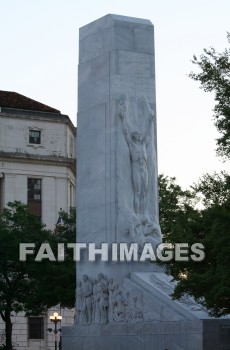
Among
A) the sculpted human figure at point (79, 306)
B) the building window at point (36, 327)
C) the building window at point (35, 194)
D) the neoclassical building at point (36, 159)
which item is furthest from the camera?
the building window at point (35, 194)

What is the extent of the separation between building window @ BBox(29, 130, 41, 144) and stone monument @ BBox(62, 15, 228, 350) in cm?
3946

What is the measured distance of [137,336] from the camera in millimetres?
46562

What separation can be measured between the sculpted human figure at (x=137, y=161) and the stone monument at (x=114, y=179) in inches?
2.1

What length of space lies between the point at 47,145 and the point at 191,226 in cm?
5623

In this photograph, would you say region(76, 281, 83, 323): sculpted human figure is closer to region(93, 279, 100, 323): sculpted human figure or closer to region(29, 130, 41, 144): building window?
region(93, 279, 100, 323): sculpted human figure

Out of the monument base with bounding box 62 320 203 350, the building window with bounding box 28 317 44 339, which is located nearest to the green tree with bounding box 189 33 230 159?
the monument base with bounding box 62 320 203 350

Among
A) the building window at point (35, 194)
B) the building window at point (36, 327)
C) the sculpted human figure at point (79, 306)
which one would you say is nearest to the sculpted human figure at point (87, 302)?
the sculpted human figure at point (79, 306)

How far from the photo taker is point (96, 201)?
52.4m

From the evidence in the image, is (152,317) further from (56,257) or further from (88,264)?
(56,257)

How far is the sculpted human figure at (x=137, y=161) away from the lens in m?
51.9

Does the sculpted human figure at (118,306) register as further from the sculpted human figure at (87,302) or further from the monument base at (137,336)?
the sculpted human figure at (87,302)

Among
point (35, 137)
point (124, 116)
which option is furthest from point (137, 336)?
point (35, 137)

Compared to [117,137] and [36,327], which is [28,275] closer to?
[117,137]

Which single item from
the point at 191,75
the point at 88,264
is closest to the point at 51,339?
the point at 88,264
